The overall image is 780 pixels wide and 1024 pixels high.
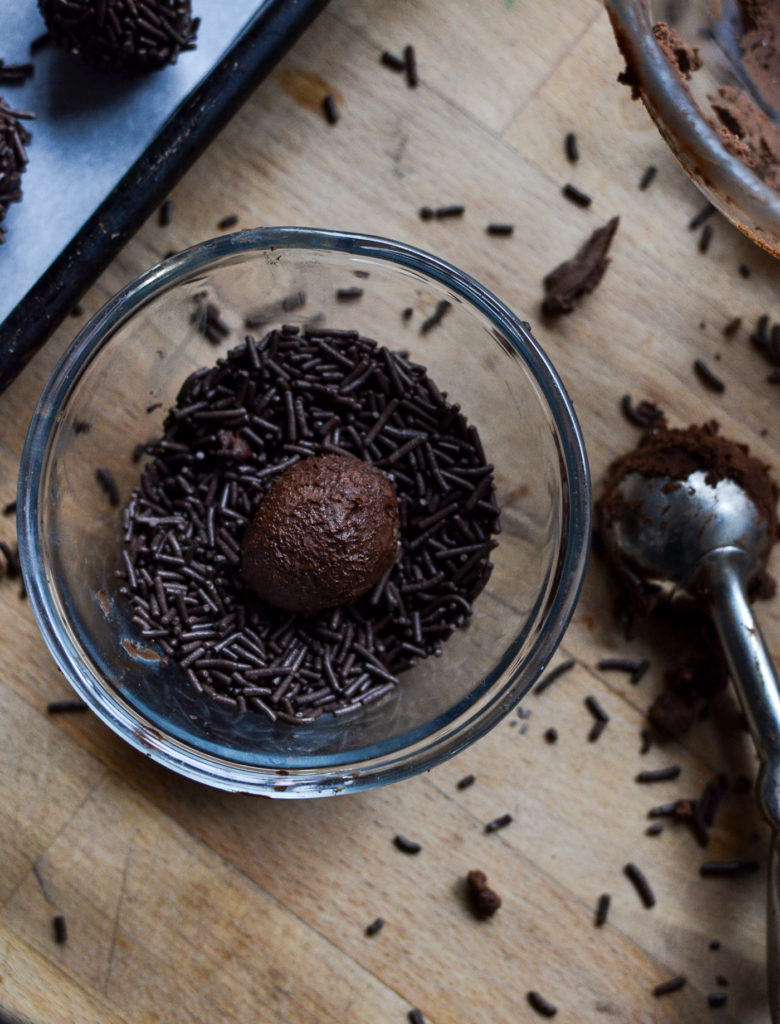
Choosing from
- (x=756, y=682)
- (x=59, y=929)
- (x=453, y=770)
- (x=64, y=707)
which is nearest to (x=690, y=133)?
(x=756, y=682)

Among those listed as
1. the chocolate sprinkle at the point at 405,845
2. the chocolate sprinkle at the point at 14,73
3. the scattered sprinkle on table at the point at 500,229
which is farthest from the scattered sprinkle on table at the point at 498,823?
the chocolate sprinkle at the point at 14,73

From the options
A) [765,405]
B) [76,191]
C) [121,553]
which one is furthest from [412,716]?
[76,191]

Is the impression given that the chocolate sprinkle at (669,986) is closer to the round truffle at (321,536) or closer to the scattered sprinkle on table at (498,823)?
the scattered sprinkle on table at (498,823)

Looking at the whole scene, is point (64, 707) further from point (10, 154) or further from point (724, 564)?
point (724, 564)

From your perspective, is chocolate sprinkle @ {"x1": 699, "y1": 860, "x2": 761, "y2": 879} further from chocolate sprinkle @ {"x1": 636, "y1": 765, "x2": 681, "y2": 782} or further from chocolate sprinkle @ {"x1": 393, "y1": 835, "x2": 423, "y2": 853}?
chocolate sprinkle @ {"x1": 393, "y1": 835, "x2": 423, "y2": 853}

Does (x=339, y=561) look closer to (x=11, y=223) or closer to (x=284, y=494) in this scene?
(x=284, y=494)

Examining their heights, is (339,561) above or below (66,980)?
above

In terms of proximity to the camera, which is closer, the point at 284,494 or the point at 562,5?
the point at 284,494
